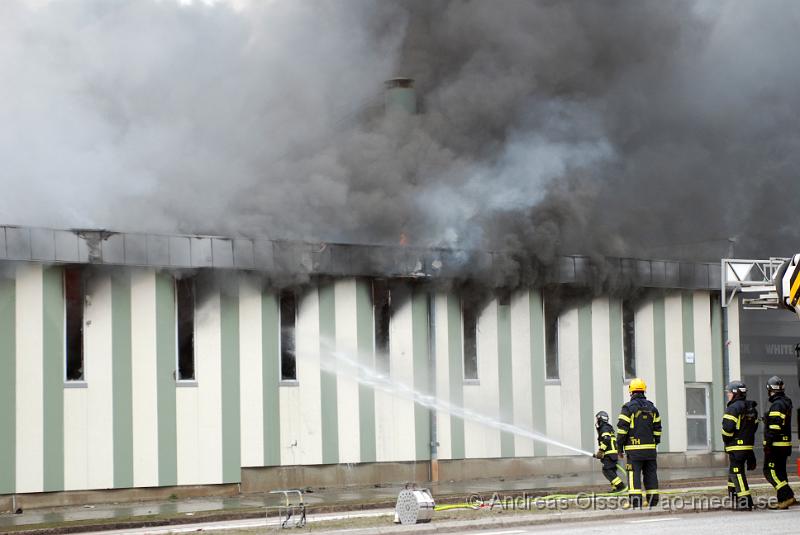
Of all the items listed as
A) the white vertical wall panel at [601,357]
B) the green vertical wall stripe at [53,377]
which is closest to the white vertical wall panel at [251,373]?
the green vertical wall stripe at [53,377]

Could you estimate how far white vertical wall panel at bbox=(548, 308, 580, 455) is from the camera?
25.1 metres

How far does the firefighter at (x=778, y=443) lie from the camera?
15.6m

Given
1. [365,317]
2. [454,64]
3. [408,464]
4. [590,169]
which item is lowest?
[408,464]

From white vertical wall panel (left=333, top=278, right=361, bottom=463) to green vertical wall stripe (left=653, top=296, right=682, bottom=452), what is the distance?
7.49 metres

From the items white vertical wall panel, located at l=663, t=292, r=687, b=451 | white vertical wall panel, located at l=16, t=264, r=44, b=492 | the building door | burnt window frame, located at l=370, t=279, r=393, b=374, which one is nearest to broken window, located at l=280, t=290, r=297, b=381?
burnt window frame, located at l=370, t=279, r=393, b=374

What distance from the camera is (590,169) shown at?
26.7m

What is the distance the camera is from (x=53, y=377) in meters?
19.5

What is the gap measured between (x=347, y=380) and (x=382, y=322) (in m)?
1.34

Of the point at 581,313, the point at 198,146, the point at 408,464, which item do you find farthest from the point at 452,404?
the point at 198,146

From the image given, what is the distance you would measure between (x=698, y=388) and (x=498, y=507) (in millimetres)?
12235

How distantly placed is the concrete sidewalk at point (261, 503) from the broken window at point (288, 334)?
218 centimetres

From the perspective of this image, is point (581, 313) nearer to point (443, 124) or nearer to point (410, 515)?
point (443, 124)

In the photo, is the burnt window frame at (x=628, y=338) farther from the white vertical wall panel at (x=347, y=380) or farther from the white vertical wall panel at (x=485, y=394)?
the white vertical wall panel at (x=347, y=380)

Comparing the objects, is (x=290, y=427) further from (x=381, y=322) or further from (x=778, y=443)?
(x=778, y=443)
